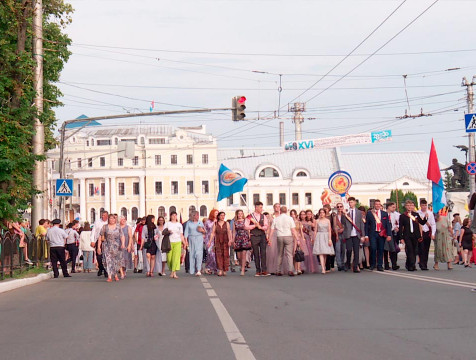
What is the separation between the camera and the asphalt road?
843 cm

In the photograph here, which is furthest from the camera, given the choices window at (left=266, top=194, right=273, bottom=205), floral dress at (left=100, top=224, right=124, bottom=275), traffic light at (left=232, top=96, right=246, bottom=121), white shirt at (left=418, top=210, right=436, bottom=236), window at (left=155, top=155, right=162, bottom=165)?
window at (left=266, top=194, right=273, bottom=205)

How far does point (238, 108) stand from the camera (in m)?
32.1

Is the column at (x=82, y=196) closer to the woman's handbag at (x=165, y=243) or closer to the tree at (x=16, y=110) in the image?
the tree at (x=16, y=110)

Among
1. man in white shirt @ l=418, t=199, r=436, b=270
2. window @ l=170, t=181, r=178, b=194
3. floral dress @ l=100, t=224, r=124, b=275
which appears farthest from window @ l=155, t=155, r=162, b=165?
man in white shirt @ l=418, t=199, r=436, b=270

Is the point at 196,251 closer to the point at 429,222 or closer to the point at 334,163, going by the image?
the point at 429,222

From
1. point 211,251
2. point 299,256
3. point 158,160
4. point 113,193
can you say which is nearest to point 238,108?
point 211,251

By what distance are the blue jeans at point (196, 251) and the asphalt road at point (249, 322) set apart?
6.50 m

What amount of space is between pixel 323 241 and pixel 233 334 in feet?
47.8

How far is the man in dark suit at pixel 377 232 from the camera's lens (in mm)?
24234

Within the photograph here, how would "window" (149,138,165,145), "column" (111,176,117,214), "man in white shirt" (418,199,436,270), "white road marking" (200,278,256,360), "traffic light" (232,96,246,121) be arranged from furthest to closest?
1. "window" (149,138,165,145)
2. "column" (111,176,117,214)
3. "traffic light" (232,96,246,121)
4. "man in white shirt" (418,199,436,270)
5. "white road marking" (200,278,256,360)

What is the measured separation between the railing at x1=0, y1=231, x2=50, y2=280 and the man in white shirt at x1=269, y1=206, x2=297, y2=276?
6944mm

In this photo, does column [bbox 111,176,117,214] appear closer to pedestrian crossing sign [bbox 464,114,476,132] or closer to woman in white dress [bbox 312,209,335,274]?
pedestrian crossing sign [bbox 464,114,476,132]

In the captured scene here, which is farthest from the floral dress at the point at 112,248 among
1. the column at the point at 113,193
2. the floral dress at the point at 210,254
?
the column at the point at 113,193

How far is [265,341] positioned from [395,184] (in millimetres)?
104087
